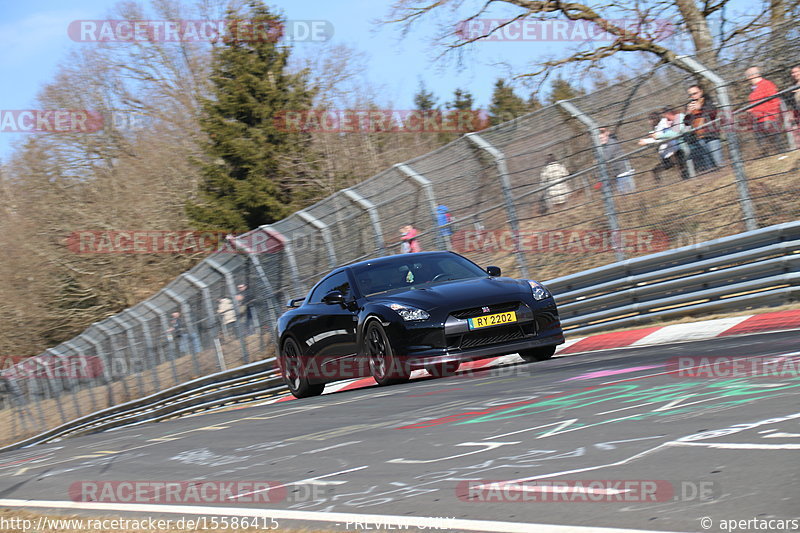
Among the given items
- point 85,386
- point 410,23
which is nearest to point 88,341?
point 85,386

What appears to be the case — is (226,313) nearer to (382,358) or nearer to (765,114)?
(382,358)

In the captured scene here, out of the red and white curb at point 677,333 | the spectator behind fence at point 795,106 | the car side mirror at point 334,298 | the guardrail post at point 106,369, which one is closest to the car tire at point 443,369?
the car side mirror at point 334,298

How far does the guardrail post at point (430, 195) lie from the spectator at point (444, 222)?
0.02m

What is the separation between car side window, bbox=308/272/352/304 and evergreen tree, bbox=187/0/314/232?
28.2 metres

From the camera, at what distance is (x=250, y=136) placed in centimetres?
4178

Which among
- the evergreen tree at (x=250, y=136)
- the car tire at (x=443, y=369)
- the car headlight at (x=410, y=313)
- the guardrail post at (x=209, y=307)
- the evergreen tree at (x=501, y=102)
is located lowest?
the car tire at (x=443, y=369)

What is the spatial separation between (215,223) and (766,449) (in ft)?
123

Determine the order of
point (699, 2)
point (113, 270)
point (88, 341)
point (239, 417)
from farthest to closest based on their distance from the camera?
point (113, 270) < point (88, 341) < point (699, 2) < point (239, 417)

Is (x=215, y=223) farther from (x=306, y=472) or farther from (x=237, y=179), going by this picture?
(x=306, y=472)

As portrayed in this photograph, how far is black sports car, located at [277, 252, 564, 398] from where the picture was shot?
32.1 feet

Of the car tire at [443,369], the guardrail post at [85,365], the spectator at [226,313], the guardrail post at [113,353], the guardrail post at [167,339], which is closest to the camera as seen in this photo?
the car tire at [443,369]

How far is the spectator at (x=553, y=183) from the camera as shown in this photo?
496 inches

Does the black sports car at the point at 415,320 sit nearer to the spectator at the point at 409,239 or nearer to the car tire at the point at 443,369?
the car tire at the point at 443,369

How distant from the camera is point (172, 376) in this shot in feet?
71.5
